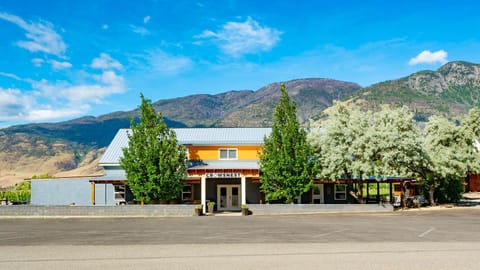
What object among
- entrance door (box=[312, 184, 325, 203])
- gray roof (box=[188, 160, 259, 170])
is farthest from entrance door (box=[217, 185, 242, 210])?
entrance door (box=[312, 184, 325, 203])

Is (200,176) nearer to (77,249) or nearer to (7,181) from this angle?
(77,249)

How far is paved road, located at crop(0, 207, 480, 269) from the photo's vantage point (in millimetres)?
13289

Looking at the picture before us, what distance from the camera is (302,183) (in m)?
33.6

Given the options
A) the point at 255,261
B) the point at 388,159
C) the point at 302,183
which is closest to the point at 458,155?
the point at 388,159

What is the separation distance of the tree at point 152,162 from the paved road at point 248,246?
28.5ft

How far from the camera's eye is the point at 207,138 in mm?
41438

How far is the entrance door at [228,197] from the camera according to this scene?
127 feet

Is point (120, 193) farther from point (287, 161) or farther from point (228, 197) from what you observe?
point (287, 161)

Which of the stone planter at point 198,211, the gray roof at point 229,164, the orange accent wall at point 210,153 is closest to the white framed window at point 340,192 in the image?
the gray roof at point 229,164

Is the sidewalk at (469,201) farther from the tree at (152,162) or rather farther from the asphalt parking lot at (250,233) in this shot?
the tree at (152,162)

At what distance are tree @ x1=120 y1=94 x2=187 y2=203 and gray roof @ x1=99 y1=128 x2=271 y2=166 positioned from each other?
573 centimetres

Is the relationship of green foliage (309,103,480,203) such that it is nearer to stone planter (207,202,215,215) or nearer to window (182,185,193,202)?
stone planter (207,202,215,215)

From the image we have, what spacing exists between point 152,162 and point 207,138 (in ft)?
30.3

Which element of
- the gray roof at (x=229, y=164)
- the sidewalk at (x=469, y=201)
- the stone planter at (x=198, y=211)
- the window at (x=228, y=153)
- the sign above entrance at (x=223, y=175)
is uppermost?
the window at (x=228, y=153)
